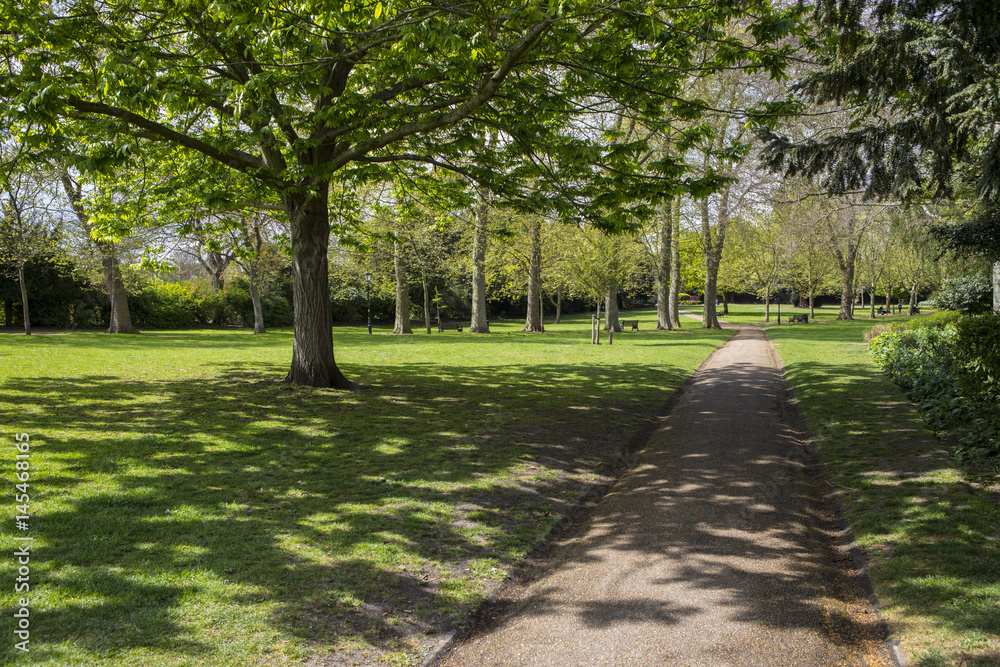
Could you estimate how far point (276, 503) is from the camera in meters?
5.66

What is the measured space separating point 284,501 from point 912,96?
12.2 meters

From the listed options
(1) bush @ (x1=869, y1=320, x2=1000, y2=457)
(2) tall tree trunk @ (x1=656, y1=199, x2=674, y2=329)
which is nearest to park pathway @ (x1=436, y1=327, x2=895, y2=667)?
(1) bush @ (x1=869, y1=320, x2=1000, y2=457)

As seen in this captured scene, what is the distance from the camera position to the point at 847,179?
1169cm

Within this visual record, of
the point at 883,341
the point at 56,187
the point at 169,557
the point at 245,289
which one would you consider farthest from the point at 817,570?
the point at 245,289

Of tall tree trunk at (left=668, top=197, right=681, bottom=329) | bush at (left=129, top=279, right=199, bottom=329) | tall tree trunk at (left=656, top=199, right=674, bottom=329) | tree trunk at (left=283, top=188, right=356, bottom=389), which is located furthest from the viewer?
bush at (left=129, top=279, right=199, bottom=329)

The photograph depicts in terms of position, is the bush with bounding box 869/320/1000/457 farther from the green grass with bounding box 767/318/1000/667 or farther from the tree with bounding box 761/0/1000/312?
the tree with bounding box 761/0/1000/312

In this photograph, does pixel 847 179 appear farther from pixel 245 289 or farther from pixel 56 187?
pixel 245 289

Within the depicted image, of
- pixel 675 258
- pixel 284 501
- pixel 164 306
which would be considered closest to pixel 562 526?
pixel 284 501

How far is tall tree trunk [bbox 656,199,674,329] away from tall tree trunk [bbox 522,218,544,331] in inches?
232

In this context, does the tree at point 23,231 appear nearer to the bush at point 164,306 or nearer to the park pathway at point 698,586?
the bush at point 164,306

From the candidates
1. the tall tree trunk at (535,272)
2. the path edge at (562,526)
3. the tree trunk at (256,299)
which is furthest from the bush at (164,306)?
the path edge at (562,526)

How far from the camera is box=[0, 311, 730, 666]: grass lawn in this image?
3.56 meters

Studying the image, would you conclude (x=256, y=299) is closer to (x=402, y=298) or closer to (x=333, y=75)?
(x=402, y=298)

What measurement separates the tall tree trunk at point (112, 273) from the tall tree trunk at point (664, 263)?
2352 centimetres
